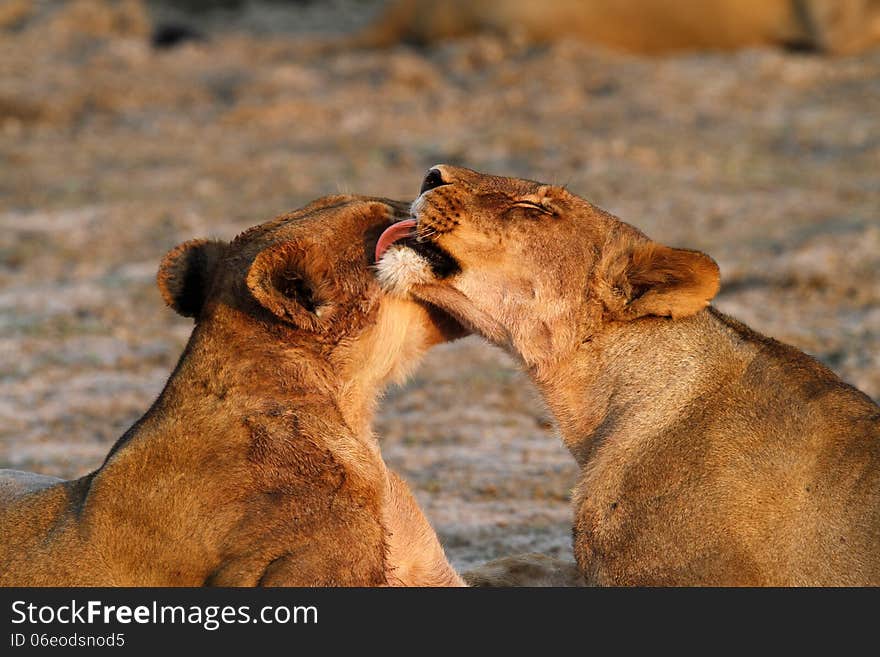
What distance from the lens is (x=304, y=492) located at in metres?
4.19

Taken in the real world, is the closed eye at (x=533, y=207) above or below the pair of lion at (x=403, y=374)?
above

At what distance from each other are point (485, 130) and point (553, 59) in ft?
6.97

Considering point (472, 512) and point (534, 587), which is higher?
point (534, 587)

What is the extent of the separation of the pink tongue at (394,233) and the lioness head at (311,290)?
0.19 ft

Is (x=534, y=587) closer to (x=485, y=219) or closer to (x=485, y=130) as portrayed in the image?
(x=485, y=219)

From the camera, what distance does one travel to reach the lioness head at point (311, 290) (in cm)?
442

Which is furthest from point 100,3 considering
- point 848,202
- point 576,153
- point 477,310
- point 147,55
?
point 477,310

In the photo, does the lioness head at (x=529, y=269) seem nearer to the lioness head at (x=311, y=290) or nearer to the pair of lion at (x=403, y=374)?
the pair of lion at (x=403, y=374)

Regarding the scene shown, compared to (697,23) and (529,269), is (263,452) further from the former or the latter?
(697,23)

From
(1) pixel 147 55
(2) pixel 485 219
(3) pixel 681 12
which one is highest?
(2) pixel 485 219

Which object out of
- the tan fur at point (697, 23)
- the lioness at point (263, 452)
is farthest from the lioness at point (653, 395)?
the tan fur at point (697, 23)

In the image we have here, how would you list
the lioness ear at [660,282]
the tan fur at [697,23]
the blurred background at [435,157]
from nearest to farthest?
the lioness ear at [660,282] < the blurred background at [435,157] < the tan fur at [697,23]

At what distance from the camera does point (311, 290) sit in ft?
14.7

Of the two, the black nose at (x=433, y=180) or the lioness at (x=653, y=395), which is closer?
the lioness at (x=653, y=395)
